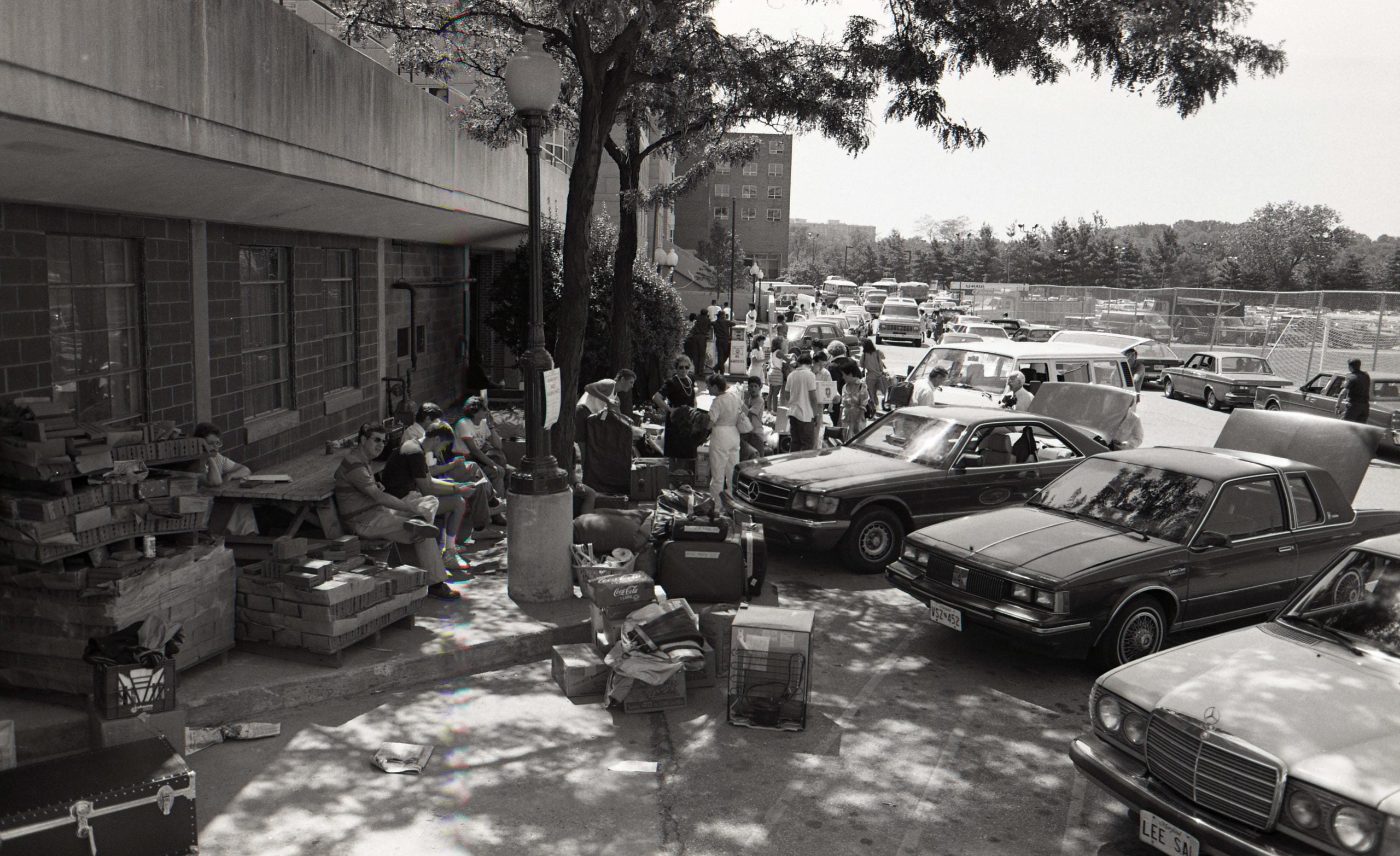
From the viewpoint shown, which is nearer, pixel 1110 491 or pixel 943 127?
pixel 1110 491

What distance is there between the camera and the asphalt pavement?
16.9ft

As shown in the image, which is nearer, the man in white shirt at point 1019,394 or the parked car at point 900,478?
the parked car at point 900,478

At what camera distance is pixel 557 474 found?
27.5 feet

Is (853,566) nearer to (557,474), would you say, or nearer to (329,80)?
(557,474)

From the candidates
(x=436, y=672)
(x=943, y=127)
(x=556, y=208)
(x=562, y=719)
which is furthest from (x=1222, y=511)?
(x=556, y=208)

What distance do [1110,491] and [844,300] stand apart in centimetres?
5901

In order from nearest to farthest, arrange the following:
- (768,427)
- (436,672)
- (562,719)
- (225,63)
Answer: (562,719)
(436,672)
(225,63)
(768,427)

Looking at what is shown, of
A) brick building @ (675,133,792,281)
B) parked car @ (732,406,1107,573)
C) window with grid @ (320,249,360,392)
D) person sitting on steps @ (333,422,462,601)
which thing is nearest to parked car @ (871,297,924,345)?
window with grid @ (320,249,360,392)

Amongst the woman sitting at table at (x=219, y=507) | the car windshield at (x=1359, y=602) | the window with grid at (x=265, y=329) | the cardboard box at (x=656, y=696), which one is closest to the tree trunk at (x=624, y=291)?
the window with grid at (x=265, y=329)

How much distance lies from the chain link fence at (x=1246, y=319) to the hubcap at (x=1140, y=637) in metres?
20.7

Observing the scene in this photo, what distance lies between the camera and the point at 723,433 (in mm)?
11875

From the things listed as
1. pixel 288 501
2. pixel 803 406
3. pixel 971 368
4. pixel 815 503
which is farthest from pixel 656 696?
pixel 971 368

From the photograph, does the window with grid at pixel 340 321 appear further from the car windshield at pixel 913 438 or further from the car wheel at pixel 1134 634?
the car wheel at pixel 1134 634

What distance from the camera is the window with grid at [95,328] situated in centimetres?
788
